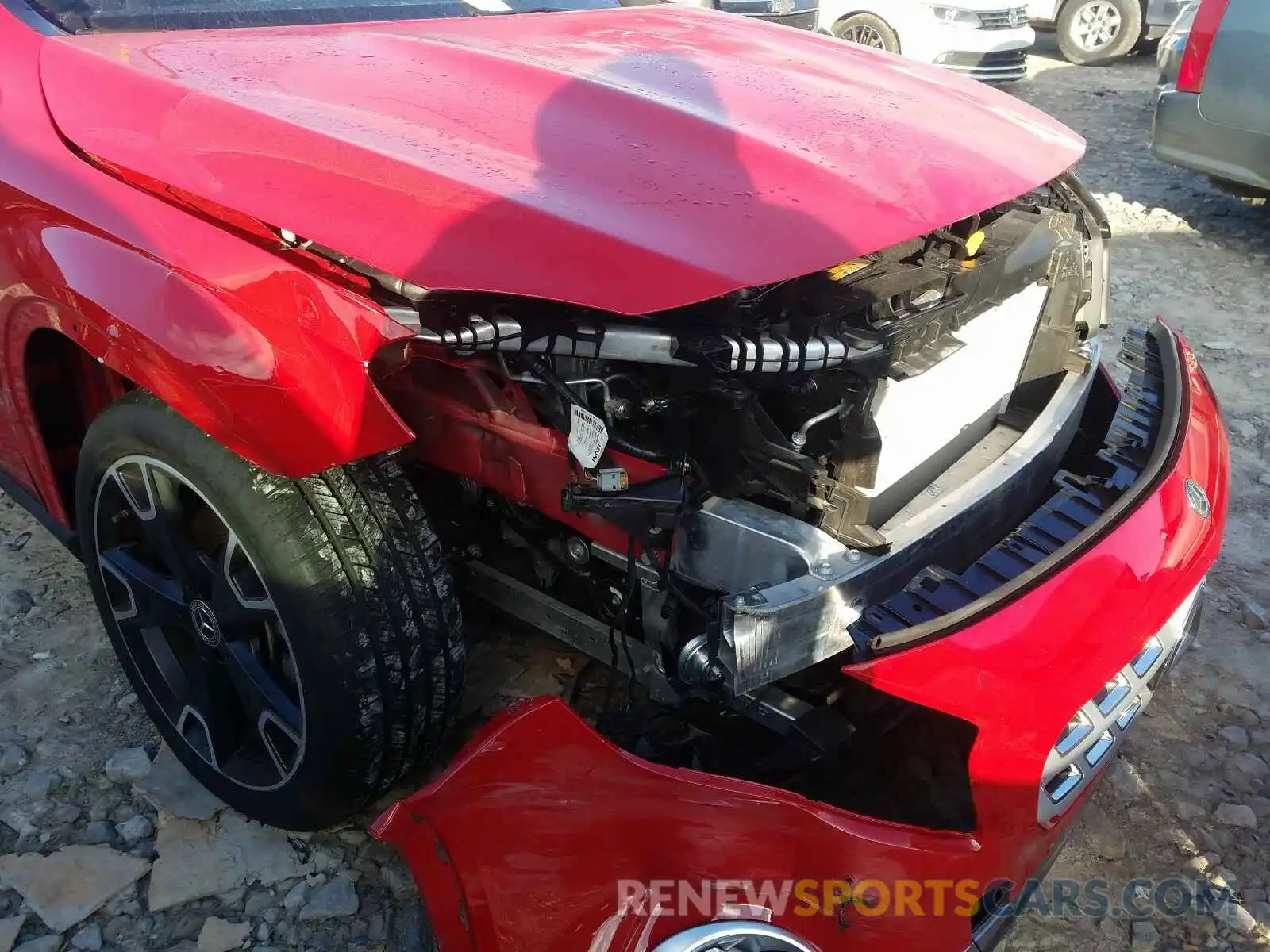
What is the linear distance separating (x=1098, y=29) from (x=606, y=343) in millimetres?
10502

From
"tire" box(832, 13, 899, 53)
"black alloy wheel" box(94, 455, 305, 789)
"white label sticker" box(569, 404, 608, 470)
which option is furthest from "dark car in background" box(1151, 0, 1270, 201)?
"black alloy wheel" box(94, 455, 305, 789)

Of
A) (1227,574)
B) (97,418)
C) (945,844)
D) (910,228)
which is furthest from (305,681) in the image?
(1227,574)

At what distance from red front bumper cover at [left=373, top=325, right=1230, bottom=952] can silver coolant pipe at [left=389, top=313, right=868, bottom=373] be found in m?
0.47

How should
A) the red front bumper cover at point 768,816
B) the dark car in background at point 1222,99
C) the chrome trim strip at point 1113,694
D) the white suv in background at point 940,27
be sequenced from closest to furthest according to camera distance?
1. the red front bumper cover at point 768,816
2. the chrome trim strip at point 1113,694
3. the dark car in background at point 1222,99
4. the white suv in background at point 940,27

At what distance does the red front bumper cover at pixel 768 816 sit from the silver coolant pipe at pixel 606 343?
47 cm

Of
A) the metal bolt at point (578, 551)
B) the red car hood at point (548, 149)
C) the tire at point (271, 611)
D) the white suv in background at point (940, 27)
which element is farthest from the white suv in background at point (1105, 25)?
the tire at point (271, 611)

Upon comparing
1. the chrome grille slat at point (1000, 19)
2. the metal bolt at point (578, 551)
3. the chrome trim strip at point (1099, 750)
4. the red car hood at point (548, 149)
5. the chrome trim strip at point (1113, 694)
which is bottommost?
the chrome trim strip at point (1099, 750)

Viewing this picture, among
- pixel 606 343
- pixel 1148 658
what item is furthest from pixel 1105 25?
pixel 606 343

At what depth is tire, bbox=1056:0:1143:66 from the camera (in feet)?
31.4

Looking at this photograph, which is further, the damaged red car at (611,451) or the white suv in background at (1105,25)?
the white suv in background at (1105,25)

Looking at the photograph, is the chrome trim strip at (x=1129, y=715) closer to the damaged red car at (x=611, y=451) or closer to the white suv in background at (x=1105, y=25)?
the damaged red car at (x=611, y=451)

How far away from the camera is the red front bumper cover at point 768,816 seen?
138cm

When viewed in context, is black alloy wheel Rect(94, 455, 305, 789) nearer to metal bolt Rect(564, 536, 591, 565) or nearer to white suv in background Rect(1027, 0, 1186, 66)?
metal bolt Rect(564, 536, 591, 565)

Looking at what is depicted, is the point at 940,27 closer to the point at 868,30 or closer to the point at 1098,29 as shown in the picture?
the point at 868,30
